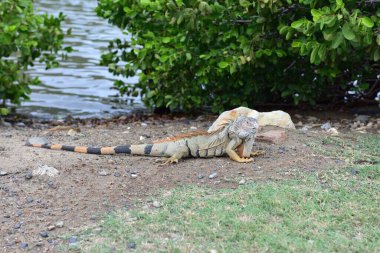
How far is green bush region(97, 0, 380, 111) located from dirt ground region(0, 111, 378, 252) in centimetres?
116

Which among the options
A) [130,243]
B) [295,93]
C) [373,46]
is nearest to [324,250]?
[130,243]

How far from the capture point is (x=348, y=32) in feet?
22.0

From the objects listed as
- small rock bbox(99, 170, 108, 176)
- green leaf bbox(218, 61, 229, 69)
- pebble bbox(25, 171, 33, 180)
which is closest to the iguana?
small rock bbox(99, 170, 108, 176)

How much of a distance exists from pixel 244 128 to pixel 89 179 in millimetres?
1487

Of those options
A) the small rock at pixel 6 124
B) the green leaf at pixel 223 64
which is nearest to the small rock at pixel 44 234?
the green leaf at pixel 223 64

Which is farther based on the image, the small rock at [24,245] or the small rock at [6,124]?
the small rock at [6,124]

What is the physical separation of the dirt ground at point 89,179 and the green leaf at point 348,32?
44.3 inches

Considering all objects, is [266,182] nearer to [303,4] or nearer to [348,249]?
[348,249]

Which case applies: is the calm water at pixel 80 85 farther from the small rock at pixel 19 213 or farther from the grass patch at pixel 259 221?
the grass patch at pixel 259 221

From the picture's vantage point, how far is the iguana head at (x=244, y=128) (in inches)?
246

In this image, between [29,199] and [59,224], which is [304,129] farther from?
[59,224]

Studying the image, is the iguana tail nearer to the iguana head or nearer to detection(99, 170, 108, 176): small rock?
detection(99, 170, 108, 176): small rock

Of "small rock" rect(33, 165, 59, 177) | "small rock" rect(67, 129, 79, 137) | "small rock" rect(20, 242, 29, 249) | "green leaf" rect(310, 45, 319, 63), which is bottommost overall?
"small rock" rect(67, 129, 79, 137)

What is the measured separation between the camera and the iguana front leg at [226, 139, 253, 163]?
246 inches
